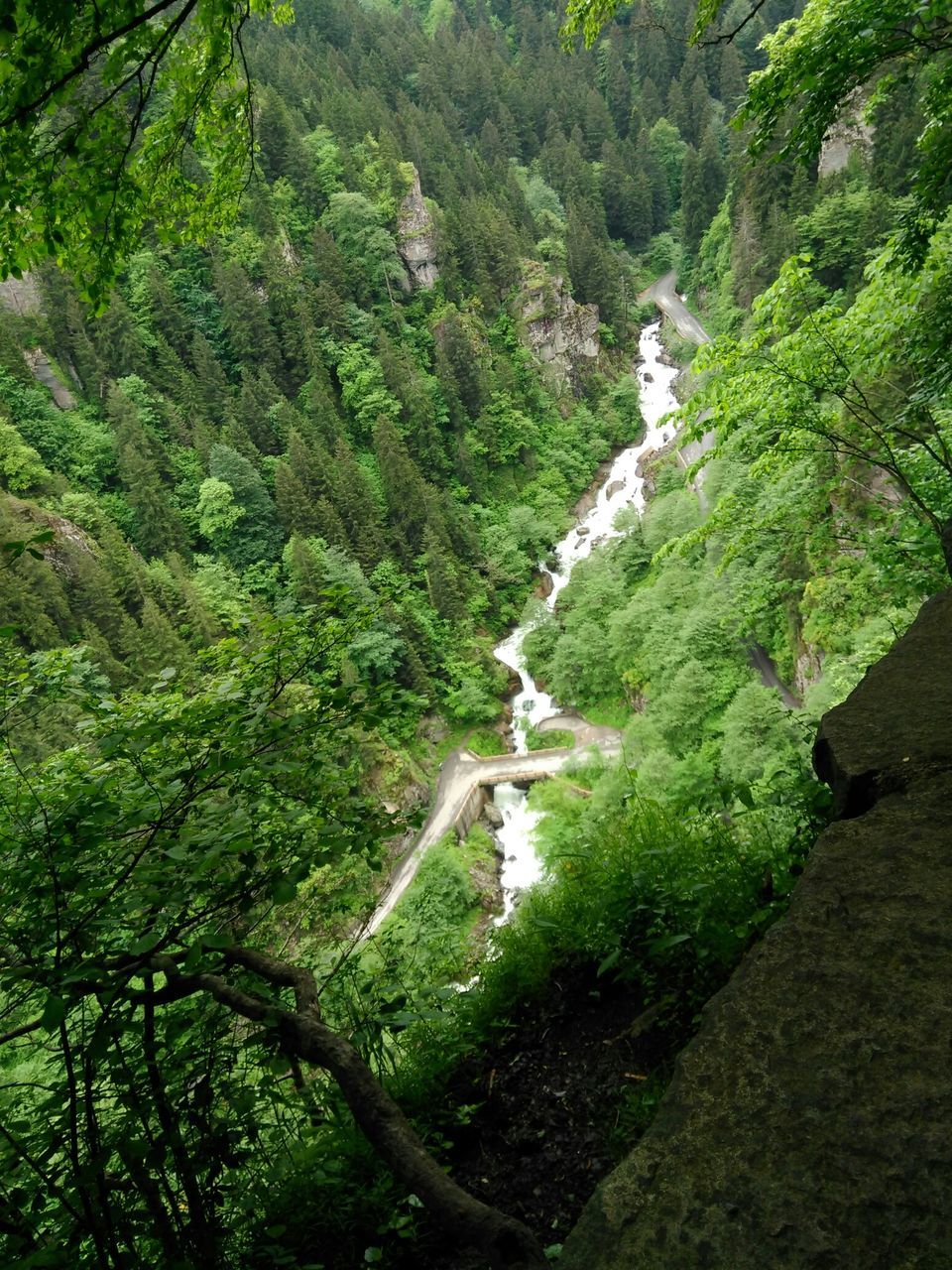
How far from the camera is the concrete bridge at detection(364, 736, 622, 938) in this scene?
28.1 metres

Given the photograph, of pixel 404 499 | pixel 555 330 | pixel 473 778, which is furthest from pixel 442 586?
pixel 555 330

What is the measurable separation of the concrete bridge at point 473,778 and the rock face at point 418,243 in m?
48.0

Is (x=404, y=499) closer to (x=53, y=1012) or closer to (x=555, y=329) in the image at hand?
(x=555, y=329)

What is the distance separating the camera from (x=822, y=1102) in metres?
1.37

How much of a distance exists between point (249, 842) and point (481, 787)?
94.1ft

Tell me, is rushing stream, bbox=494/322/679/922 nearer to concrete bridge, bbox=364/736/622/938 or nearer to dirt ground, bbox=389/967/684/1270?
concrete bridge, bbox=364/736/622/938

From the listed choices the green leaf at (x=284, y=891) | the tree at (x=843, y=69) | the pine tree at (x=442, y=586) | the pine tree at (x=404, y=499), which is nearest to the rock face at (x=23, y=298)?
the pine tree at (x=404, y=499)

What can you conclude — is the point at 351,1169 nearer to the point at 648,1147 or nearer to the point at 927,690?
the point at 648,1147

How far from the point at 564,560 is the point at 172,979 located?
148 ft

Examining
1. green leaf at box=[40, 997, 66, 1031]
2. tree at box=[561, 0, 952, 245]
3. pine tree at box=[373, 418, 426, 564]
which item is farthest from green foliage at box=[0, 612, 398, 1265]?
pine tree at box=[373, 418, 426, 564]

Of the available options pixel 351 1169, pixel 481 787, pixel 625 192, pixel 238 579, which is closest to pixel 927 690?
pixel 351 1169

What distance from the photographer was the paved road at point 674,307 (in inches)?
2424

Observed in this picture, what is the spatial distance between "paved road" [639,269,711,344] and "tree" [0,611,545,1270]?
210 feet

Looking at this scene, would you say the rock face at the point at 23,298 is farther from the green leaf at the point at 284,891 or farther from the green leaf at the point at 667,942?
the green leaf at the point at 667,942
